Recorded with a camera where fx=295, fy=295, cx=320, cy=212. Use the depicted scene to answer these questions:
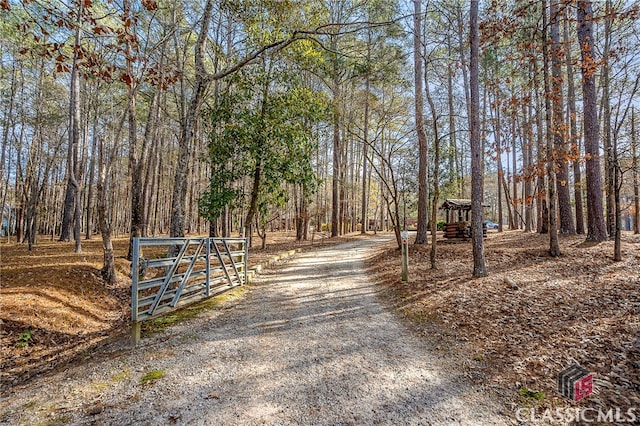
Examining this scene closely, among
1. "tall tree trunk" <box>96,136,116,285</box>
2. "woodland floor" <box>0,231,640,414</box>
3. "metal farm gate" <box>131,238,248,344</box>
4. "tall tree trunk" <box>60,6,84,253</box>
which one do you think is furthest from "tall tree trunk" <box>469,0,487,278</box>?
"tall tree trunk" <box>96,136,116,285</box>

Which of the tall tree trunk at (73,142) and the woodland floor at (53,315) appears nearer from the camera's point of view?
the woodland floor at (53,315)

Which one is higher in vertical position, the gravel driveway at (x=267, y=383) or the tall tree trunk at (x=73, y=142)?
the tall tree trunk at (x=73, y=142)

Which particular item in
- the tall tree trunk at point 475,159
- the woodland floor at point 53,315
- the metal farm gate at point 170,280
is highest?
the tall tree trunk at point 475,159

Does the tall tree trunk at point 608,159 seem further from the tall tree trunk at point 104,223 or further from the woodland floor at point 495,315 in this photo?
the tall tree trunk at point 104,223

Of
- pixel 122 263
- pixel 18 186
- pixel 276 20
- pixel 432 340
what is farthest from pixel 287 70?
pixel 18 186

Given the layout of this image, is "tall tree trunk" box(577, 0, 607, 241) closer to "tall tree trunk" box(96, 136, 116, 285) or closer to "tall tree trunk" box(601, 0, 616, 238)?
"tall tree trunk" box(601, 0, 616, 238)

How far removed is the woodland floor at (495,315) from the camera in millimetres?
3061

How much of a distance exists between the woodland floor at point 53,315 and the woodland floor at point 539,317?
4.77 meters

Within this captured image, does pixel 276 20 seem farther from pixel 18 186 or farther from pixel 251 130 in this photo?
pixel 18 186

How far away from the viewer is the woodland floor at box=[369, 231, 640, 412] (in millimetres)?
2869

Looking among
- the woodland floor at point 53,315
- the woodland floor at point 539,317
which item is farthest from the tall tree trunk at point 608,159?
the woodland floor at point 53,315

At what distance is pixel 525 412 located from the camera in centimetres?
251

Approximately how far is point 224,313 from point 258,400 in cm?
275

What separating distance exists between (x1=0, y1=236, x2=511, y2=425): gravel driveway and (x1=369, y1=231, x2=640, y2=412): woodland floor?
0.57 meters
